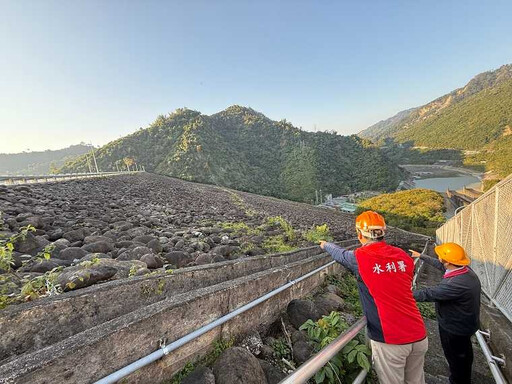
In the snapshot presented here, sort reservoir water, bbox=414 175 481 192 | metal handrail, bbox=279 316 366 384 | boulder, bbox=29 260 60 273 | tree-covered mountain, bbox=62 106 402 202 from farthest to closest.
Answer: reservoir water, bbox=414 175 481 192
tree-covered mountain, bbox=62 106 402 202
boulder, bbox=29 260 60 273
metal handrail, bbox=279 316 366 384

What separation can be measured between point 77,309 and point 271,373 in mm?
1693

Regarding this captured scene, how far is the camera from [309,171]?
7950cm

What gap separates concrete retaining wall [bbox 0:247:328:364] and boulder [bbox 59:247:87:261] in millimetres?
1850

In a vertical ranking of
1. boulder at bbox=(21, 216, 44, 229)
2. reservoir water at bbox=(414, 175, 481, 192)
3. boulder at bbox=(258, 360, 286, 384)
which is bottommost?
reservoir water at bbox=(414, 175, 481, 192)

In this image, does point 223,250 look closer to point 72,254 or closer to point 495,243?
point 72,254

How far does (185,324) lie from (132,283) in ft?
2.48

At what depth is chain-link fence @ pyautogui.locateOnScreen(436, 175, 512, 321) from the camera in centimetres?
336

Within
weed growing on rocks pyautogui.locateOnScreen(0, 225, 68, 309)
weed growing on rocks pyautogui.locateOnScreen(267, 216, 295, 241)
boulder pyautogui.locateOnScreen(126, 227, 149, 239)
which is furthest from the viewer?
weed growing on rocks pyautogui.locateOnScreen(267, 216, 295, 241)

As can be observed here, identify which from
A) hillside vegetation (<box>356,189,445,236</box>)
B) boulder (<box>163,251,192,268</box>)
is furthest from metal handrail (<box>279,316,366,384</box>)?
hillside vegetation (<box>356,189,445,236</box>)

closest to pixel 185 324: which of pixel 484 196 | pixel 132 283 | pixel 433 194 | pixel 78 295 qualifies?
pixel 132 283

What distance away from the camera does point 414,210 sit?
108 feet

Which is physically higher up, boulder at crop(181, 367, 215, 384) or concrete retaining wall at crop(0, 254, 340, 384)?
concrete retaining wall at crop(0, 254, 340, 384)

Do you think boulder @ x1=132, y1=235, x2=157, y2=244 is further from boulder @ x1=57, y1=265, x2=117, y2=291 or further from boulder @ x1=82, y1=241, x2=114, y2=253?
boulder @ x1=57, y1=265, x2=117, y2=291

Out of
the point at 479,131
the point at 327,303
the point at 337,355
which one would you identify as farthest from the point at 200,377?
the point at 479,131
